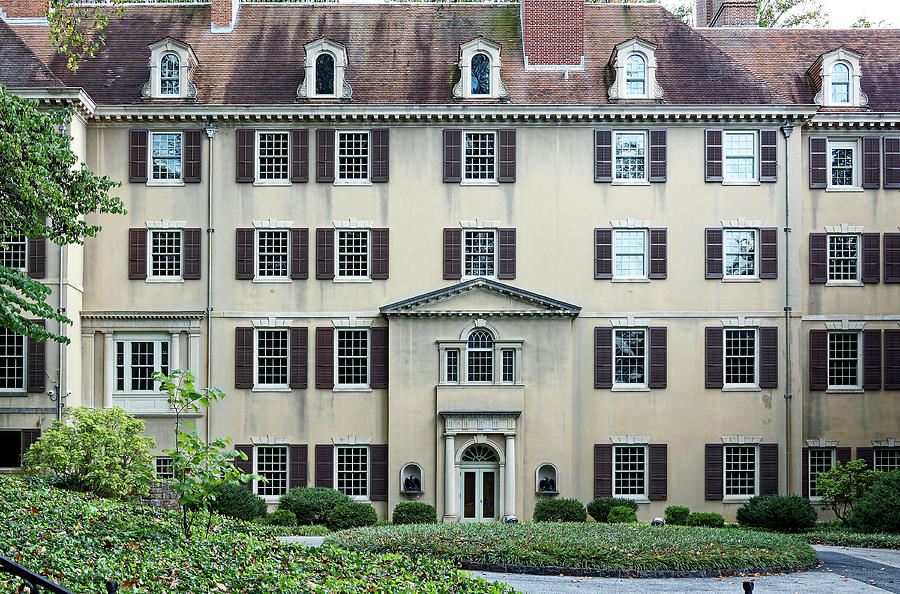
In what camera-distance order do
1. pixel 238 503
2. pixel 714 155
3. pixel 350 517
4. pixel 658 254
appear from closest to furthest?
pixel 350 517, pixel 238 503, pixel 658 254, pixel 714 155

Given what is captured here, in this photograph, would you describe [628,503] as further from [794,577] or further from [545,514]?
[794,577]

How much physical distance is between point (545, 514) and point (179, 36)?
728 inches

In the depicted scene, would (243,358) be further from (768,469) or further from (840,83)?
(840,83)

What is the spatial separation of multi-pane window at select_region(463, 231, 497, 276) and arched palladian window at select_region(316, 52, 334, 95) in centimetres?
588

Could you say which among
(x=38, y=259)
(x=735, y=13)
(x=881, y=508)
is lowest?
(x=881, y=508)

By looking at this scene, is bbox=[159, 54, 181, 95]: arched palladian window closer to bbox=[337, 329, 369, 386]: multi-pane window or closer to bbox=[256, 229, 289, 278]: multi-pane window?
bbox=[256, 229, 289, 278]: multi-pane window

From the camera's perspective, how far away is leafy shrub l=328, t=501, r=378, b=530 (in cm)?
2623

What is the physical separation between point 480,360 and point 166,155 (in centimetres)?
1086

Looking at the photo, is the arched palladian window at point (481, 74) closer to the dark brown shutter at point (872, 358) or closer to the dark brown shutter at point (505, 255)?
the dark brown shutter at point (505, 255)

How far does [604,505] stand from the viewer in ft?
90.9

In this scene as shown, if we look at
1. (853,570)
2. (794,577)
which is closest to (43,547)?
(794,577)

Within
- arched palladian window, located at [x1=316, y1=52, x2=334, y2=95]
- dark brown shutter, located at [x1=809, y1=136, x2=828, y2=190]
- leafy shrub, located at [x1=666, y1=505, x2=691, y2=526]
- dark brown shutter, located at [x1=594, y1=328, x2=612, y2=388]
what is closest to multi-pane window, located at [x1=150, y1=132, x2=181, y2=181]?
arched palladian window, located at [x1=316, y1=52, x2=334, y2=95]

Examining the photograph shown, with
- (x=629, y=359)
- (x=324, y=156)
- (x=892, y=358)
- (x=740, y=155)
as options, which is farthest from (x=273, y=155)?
(x=892, y=358)

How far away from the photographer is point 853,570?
1916cm
